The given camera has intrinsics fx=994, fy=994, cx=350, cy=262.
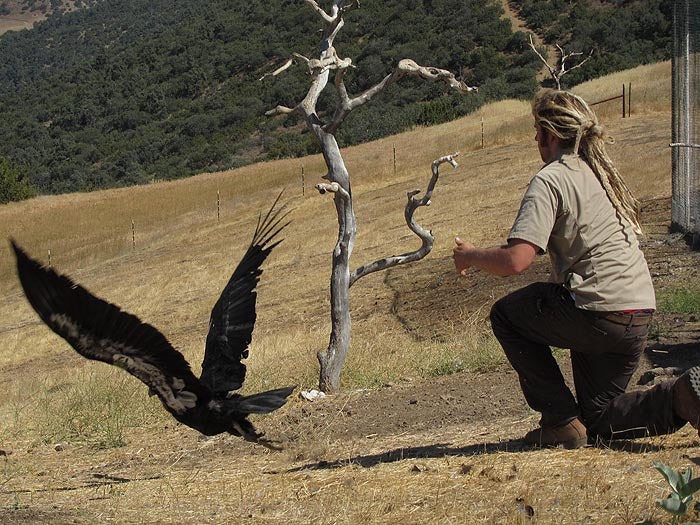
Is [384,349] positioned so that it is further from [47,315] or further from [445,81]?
[47,315]

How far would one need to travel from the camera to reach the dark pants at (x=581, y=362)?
465cm

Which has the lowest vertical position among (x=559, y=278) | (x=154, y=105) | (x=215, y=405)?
(x=154, y=105)

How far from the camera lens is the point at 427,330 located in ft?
39.9

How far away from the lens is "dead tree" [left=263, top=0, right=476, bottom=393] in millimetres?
8914

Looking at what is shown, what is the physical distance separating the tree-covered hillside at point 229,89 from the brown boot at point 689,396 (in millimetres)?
41731

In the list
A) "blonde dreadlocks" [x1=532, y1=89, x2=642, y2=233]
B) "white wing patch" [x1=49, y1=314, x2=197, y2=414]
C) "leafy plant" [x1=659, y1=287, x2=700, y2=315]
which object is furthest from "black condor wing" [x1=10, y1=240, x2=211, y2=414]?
"leafy plant" [x1=659, y1=287, x2=700, y2=315]

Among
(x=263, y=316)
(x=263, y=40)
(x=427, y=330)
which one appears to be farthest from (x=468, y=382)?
(x=263, y=40)

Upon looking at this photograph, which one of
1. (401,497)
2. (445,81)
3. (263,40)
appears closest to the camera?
(401,497)

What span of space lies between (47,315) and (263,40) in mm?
71198

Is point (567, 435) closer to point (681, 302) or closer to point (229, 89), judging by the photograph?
point (681, 302)

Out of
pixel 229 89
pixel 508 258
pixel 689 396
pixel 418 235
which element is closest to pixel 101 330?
pixel 508 258

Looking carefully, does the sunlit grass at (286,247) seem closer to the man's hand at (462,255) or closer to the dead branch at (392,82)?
the dead branch at (392,82)

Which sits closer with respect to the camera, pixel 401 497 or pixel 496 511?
pixel 496 511

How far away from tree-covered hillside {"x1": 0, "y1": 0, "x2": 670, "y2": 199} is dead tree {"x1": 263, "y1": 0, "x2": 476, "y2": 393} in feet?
122
